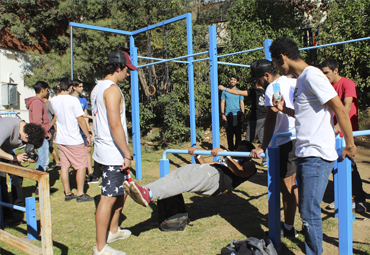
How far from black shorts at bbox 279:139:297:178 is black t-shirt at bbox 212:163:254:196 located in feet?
1.83

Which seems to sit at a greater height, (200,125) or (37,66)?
(37,66)

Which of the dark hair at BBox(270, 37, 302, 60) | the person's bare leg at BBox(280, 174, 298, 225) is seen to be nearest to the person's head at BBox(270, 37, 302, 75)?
the dark hair at BBox(270, 37, 302, 60)

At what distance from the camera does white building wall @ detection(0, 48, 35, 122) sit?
1183cm

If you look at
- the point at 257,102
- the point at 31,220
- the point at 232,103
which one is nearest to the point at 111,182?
the point at 31,220

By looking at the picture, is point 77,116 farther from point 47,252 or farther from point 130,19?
point 130,19

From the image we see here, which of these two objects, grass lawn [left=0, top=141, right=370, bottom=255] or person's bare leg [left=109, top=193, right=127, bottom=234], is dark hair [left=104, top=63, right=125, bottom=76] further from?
grass lawn [left=0, top=141, right=370, bottom=255]

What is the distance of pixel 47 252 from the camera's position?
7.36ft

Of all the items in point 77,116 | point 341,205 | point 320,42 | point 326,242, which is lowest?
point 326,242

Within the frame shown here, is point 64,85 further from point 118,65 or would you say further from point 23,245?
point 23,245

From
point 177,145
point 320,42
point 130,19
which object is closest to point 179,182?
point 177,145

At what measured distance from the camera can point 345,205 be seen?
93.4 inches

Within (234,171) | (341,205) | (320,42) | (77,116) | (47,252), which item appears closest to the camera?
(47,252)

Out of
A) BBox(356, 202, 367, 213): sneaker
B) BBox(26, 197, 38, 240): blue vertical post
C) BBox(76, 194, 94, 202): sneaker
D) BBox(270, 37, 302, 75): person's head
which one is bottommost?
BBox(76, 194, 94, 202): sneaker

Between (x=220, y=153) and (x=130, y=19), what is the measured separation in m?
10.1
